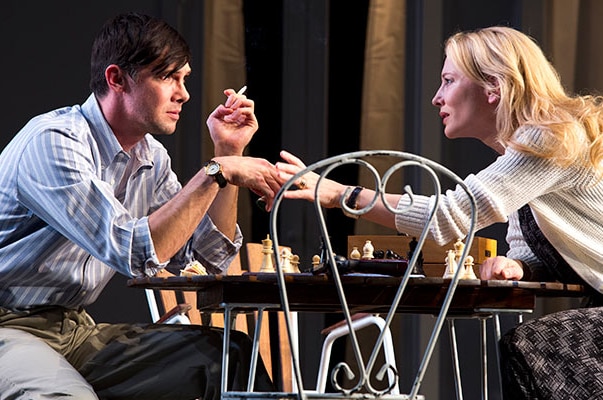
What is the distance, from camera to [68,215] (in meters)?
2.37

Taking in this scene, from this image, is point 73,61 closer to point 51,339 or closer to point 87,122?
point 87,122

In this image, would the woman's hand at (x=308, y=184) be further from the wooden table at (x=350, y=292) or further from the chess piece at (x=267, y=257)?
the wooden table at (x=350, y=292)

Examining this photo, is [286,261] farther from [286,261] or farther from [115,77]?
[115,77]

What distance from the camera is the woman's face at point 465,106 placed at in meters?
2.95

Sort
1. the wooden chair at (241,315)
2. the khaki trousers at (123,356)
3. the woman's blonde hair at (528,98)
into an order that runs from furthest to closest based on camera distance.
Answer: the wooden chair at (241,315)
the woman's blonde hair at (528,98)
the khaki trousers at (123,356)

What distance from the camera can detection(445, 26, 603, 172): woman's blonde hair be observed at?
2.62 meters

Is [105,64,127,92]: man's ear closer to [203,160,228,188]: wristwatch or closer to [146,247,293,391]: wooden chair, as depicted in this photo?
[203,160,228,188]: wristwatch

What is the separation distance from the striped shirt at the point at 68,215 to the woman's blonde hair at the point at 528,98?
90 centimetres

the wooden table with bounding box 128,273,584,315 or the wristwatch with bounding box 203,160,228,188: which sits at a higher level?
the wristwatch with bounding box 203,160,228,188

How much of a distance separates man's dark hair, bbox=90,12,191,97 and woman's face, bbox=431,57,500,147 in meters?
0.80

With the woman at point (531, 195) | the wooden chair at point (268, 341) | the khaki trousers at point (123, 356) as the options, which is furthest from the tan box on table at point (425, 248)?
the khaki trousers at point (123, 356)

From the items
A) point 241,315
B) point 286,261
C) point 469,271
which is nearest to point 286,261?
point 286,261

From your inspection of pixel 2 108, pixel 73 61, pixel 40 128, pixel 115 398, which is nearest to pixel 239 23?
pixel 73 61

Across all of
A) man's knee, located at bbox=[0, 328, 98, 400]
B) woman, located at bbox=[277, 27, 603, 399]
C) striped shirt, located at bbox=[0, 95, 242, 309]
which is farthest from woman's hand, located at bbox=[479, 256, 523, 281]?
man's knee, located at bbox=[0, 328, 98, 400]
